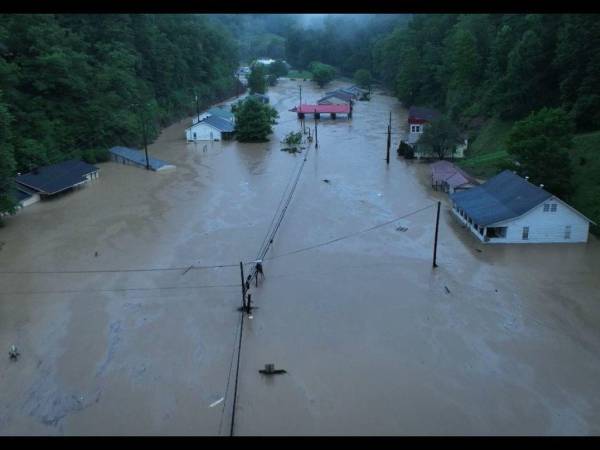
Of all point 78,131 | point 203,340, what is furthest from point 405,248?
point 78,131

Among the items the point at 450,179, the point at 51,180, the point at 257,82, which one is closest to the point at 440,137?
the point at 450,179

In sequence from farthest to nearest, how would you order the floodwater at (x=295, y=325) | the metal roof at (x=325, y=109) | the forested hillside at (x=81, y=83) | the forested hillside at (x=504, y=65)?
the metal roof at (x=325, y=109) → the forested hillside at (x=81, y=83) → the forested hillside at (x=504, y=65) → the floodwater at (x=295, y=325)

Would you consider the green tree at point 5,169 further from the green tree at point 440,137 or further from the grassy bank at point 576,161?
the green tree at point 440,137

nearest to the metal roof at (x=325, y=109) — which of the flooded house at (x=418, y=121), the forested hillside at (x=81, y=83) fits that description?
the flooded house at (x=418, y=121)

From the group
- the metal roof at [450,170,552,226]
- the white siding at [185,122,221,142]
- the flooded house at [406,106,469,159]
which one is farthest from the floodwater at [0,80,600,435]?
the white siding at [185,122,221,142]
